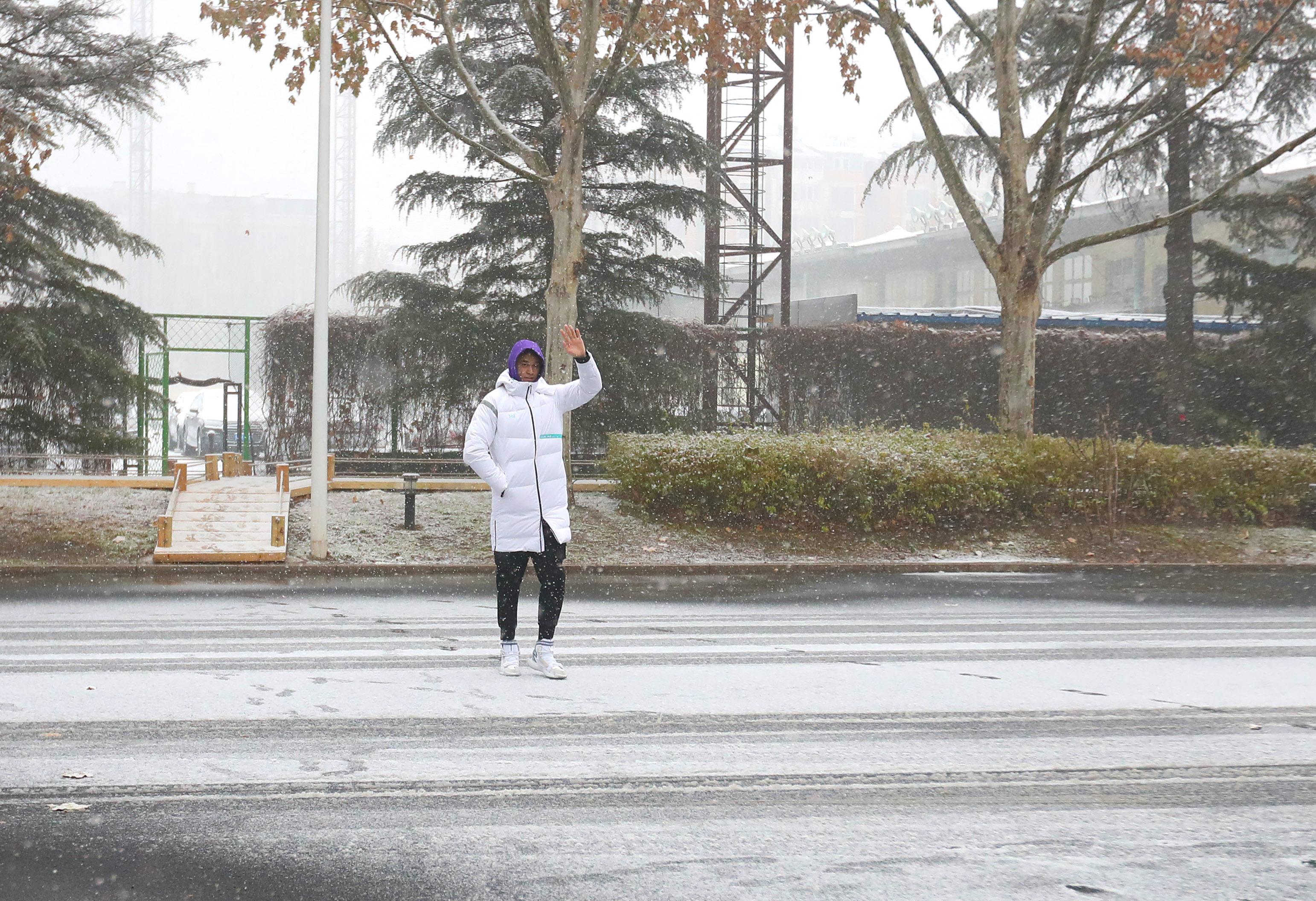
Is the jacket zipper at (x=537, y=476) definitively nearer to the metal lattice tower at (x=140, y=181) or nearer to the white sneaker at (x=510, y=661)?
the white sneaker at (x=510, y=661)

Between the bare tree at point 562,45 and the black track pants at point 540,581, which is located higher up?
the bare tree at point 562,45

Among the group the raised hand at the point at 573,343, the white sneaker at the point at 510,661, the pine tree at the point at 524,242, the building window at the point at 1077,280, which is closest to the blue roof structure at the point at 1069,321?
the pine tree at the point at 524,242

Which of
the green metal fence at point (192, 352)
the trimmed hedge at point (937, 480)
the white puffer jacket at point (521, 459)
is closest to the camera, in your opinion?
the white puffer jacket at point (521, 459)

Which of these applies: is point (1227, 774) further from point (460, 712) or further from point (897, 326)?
point (897, 326)

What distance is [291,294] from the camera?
241 feet

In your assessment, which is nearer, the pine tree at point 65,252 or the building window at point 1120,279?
the pine tree at point 65,252

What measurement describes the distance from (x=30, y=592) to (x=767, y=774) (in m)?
8.67

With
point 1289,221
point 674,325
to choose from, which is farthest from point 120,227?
point 1289,221

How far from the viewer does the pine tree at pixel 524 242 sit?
1830 cm

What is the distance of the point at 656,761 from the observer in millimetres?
4906

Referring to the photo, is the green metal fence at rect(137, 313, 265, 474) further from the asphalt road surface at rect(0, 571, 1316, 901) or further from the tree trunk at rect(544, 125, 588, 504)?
the asphalt road surface at rect(0, 571, 1316, 901)

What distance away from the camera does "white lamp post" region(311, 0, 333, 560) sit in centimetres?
1269

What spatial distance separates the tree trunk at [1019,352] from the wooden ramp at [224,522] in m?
10.0

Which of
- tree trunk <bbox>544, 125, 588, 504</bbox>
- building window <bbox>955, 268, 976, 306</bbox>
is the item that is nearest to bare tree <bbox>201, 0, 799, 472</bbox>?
tree trunk <bbox>544, 125, 588, 504</bbox>
